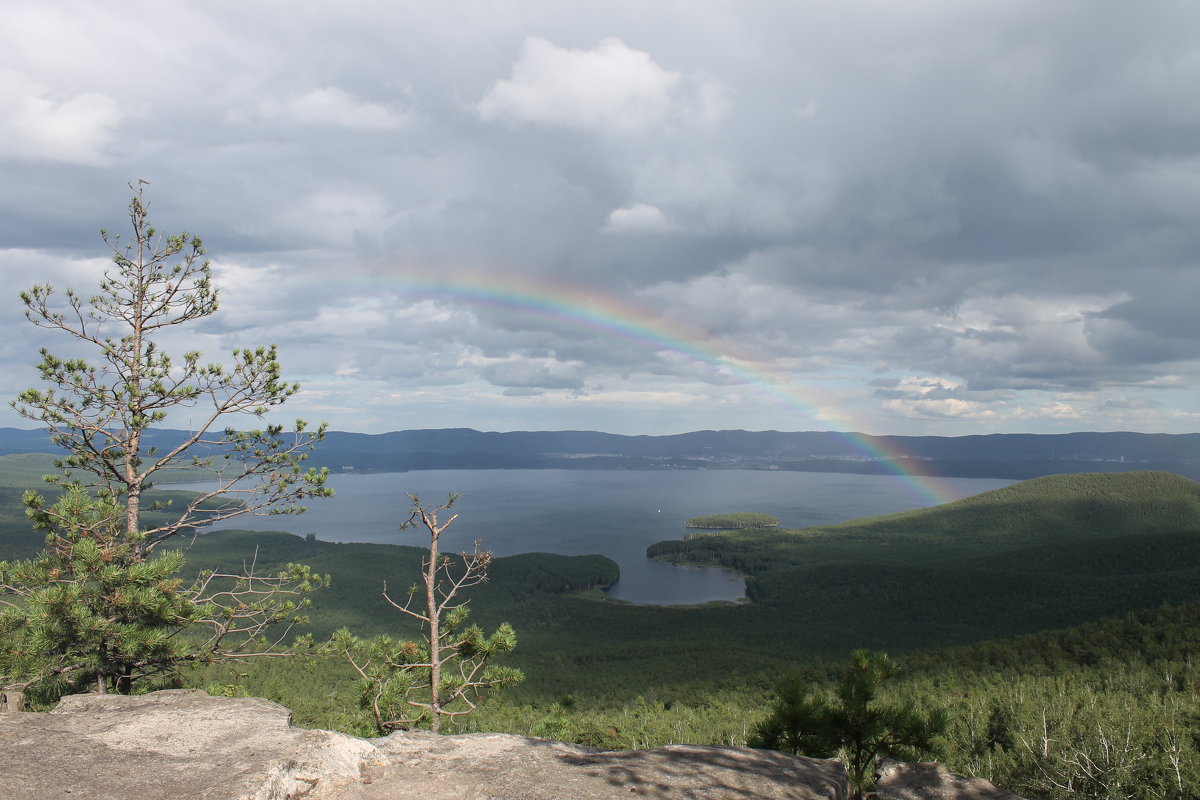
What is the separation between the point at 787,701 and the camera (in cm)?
955

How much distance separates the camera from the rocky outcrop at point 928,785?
6.60 metres

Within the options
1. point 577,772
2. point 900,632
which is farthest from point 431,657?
point 900,632

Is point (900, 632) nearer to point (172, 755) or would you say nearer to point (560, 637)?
point (560, 637)

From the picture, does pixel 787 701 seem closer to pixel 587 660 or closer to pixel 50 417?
pixel 50 417

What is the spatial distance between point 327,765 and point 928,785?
20.4 ft

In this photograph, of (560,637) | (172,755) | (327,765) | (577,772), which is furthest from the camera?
(560,637)

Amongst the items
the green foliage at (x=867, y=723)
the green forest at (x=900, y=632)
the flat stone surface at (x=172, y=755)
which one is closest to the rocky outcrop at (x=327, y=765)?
the flat stone surface at (x=172, y=755)

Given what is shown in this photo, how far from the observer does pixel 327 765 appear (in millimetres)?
5801

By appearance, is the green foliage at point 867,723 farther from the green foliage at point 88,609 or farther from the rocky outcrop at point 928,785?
the green foliage at point 88,609

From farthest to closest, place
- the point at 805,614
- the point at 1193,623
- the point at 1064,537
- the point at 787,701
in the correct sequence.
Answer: the point at 1064,537, the point at 805,614, the point at 1193,623, the point at 787,701

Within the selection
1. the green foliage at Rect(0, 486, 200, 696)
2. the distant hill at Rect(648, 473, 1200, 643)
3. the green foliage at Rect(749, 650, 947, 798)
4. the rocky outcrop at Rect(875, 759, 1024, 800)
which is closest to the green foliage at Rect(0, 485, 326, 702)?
the green foliage at Rect(0, 486, 200, 696)

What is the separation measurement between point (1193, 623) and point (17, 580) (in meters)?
61.6

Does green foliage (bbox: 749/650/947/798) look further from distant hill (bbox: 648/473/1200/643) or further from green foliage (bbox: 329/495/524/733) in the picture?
distant hill (bbox: 648/473/1200/643)

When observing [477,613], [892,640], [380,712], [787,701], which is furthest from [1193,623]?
[477,613]
